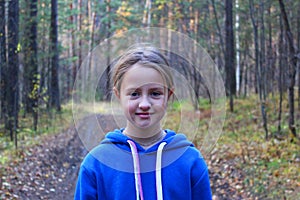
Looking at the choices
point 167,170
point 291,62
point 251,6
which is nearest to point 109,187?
point 167,170

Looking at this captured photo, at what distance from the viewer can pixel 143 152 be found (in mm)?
2273

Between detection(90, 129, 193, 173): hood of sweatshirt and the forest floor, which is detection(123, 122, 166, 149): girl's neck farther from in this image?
the forest floor

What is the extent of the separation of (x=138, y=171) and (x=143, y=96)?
369 millimetres

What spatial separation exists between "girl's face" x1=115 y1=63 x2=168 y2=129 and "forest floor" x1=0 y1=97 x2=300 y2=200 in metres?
6.27

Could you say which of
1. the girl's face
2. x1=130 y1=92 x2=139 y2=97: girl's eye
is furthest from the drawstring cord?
x1=130 y1=92 x2=139 y2=97: girl's eye

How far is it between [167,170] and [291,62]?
9720 millimetres

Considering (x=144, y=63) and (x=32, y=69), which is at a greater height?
(x=144, y=63)

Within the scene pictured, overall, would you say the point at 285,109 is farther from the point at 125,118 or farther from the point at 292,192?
the point at 125,118

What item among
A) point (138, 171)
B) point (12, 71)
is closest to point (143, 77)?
point (138, 171)

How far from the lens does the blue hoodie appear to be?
222 cm

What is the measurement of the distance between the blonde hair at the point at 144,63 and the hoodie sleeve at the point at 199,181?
429 mm

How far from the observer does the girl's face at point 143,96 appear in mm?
2174

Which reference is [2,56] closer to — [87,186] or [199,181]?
[87,186]

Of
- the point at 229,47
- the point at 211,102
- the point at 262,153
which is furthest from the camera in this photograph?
the point at 229,47
